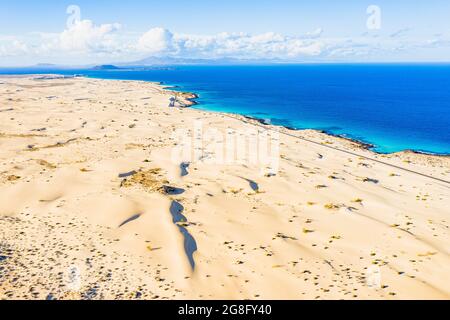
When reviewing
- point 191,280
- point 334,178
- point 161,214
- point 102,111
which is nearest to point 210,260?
point 191,280

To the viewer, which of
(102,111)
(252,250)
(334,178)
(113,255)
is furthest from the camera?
(102,111)

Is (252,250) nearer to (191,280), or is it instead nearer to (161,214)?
(191,280)

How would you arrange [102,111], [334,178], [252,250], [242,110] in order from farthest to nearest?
[242,110] < [102,111] < [334,178] < [252,250]

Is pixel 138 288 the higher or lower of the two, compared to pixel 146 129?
lower

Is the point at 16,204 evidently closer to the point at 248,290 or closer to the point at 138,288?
the point at 138,288

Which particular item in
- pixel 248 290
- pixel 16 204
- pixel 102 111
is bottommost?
pixel 248 290
